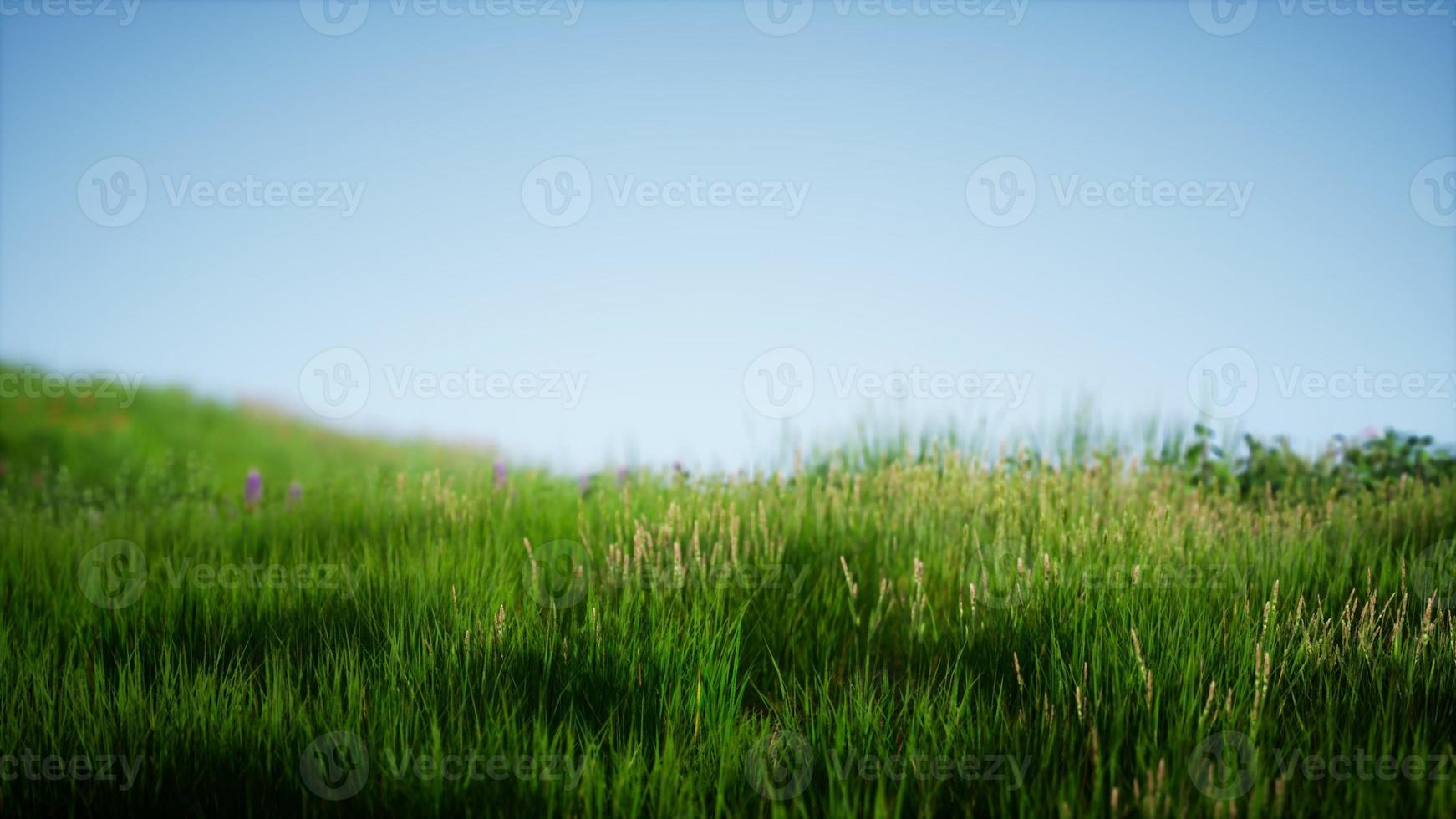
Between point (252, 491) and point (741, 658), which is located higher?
point (252, 491)

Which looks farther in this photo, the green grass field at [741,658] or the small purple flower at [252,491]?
the small purple flower at [252,491]

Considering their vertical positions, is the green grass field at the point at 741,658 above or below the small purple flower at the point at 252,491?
below

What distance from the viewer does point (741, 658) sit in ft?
13.3

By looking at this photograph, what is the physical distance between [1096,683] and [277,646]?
3315mm

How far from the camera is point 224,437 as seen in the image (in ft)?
47.6

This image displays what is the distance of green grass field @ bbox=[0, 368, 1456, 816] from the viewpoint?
2682 mm

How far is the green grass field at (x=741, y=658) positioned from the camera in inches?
106

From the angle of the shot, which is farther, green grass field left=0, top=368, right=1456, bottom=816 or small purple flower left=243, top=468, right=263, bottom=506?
small purple flower left=243, top=468, right=263, bottom=506

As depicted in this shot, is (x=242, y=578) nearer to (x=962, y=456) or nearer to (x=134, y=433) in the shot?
(x=962, y=456)

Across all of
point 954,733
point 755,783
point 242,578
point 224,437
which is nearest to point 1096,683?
point 954,733

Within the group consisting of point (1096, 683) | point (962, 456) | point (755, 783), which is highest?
point (962, 456)

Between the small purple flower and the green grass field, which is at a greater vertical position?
the small purple flower

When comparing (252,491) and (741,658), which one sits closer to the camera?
(741,658)

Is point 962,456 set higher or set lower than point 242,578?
higher
